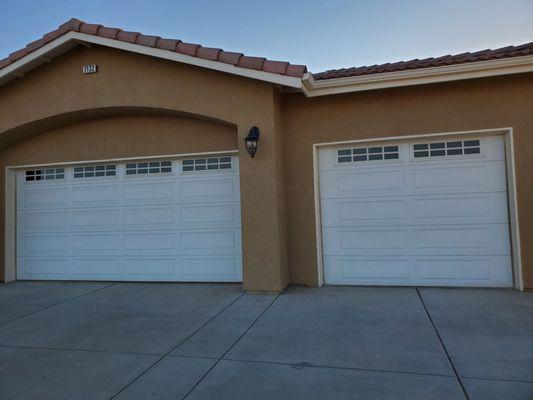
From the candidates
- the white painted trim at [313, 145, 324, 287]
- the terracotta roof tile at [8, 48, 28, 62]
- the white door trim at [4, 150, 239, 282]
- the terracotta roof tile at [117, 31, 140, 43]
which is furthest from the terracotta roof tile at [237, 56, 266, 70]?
the white door trim at [4, 150, 239, 282]

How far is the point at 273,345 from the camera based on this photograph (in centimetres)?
416

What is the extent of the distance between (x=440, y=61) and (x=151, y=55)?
189 inches

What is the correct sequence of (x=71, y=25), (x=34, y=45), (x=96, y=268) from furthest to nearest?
(x=96, y=268)
(x=34, y=45)
(x=71, y=25)

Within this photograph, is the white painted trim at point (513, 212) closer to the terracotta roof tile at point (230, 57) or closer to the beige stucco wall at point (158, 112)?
the beige stucco wall at point (158, 112)

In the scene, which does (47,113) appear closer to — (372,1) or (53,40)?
(53,40)

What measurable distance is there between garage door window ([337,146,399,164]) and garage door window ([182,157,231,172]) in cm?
215

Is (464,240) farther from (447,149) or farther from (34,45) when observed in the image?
(34,45)

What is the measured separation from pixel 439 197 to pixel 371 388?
14.1 ft

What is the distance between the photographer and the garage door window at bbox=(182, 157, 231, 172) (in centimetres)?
741

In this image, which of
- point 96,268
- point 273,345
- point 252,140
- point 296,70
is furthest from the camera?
point 96,268

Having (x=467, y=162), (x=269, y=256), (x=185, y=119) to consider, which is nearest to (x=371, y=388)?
(x=269, y=256)

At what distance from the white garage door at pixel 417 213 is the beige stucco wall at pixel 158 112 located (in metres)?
1.12

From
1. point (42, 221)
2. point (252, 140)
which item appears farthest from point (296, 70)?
point (42, 221)

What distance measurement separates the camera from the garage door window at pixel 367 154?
6793 millimetres
